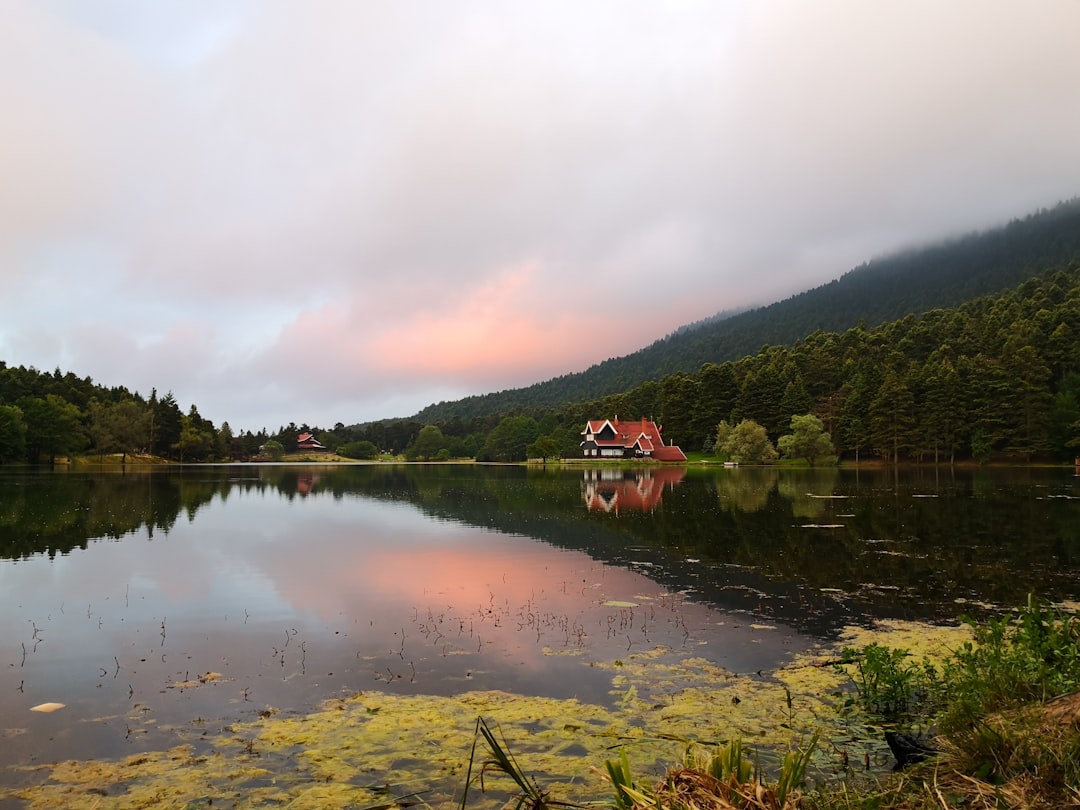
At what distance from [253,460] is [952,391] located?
513 ft

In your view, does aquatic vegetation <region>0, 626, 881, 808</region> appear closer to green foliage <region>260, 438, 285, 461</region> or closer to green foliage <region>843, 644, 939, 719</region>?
green foliage <region>843, 644, 939, 719</region>

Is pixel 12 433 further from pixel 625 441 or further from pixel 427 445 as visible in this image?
pixel 625 441

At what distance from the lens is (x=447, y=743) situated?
8562 millimetres

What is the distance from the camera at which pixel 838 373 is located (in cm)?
12181

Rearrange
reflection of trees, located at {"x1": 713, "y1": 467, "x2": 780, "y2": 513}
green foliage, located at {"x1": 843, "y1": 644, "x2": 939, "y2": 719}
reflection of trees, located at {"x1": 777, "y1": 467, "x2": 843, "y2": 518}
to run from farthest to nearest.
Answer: reflection of trees, located at {"x1": 713, "y1": 467, "x2": 780, "y2": 513}, reflection of trees, located at {"x1": 777, "y1": 467, "x2": 843, "y2": 518}, green foliage, located at {"x1": 843, "y1": 644, "x2": 939, "y2": 719}

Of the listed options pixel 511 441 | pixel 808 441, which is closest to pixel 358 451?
pixel 511 441

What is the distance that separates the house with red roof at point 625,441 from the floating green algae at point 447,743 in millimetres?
117926

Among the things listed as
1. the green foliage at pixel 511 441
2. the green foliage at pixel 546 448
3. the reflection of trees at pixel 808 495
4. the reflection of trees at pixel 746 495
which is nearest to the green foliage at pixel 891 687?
the reflection of trees at pixel 808 495

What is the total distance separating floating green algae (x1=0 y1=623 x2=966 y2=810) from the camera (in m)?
7.29

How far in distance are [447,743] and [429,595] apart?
9796 mm

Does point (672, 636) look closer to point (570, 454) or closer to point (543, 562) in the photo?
point (543, 562)

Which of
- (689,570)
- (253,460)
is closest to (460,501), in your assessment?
(689,570)

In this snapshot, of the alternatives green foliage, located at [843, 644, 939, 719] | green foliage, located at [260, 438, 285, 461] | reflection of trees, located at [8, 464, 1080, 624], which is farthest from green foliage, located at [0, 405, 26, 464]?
green foliage, located at [843, 644, 939, 719]

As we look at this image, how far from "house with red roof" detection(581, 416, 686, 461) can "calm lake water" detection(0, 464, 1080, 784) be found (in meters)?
91.9
